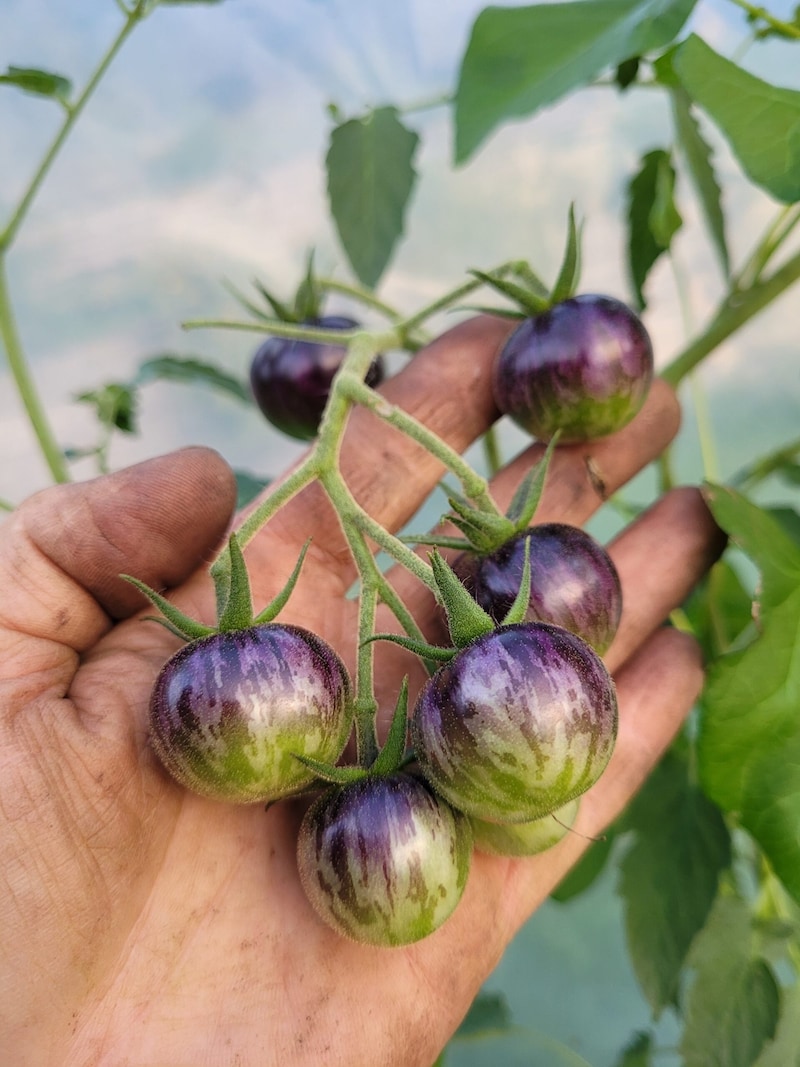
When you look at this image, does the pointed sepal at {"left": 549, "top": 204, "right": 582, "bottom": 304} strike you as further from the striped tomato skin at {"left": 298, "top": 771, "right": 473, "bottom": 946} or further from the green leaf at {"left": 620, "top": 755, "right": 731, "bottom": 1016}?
the green leaf at {"left": 620, "top": 755, "right": 731, "bottom": 1016}

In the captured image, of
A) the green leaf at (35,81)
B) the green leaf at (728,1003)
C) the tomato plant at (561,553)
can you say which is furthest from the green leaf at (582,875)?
the green leaf at (35,81)

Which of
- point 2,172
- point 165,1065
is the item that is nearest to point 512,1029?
point 165,1065

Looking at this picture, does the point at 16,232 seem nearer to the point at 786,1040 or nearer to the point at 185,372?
the point at 185,372

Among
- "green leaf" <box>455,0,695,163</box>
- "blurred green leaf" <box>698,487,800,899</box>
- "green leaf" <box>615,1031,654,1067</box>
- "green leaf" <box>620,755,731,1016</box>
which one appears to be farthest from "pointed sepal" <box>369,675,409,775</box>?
"green leaf" <box>615,1031,654,1067</box>

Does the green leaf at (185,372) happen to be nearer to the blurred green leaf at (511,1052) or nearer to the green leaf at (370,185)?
the green leaf at (370,185)

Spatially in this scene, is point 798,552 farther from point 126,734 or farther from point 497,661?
point 126,734
